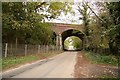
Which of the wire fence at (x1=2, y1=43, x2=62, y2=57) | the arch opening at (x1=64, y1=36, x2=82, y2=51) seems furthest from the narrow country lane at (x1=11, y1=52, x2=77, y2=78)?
the arch opening at (x1=64, y1=36, x2=82, y2=51)

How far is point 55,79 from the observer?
9992 millimetres

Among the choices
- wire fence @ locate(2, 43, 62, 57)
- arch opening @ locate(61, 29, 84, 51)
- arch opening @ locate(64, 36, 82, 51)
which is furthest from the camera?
arch opening @ locate(64, 36, 82, 51)

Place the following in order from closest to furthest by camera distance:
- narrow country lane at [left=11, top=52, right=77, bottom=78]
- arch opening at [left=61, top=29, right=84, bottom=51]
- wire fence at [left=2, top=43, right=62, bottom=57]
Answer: narrow country lane at [left=11, top=52, right=77, bottom=78] → wire fence at [left=2, top=43, right=62, bottom=57] → arch opening at [left=61, top=29, right=84, bottom=51]

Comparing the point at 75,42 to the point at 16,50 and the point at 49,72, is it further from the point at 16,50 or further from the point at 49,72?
the point at 49,72

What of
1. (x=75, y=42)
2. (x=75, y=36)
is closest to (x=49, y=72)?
(x=75, y=36)

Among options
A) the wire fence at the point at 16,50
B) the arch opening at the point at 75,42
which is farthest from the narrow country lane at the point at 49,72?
the arch opening at the point at 75,42

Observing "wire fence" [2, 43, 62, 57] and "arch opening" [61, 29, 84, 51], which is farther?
"arch opening" [61, 29, 84, 51]

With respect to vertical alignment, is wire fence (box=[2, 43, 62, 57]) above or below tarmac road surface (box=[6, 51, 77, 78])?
above

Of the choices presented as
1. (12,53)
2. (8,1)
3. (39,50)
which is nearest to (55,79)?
(8,1)

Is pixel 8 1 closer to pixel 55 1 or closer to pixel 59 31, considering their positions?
pixel 55 1

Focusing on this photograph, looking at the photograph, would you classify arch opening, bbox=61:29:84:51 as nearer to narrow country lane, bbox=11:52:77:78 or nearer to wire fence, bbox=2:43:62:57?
wire fence, bbox=2:43:62:57

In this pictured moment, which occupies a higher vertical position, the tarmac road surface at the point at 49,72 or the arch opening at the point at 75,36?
the arch opening at the point at 75,36

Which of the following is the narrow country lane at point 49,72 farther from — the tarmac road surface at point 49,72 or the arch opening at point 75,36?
the arch opening at point 75,36

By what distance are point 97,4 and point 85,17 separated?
17763 millimetres
